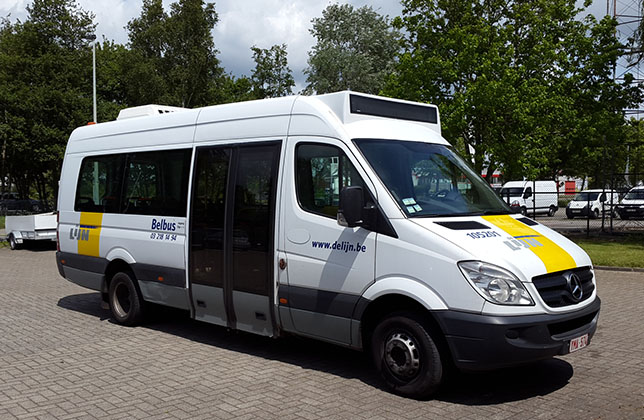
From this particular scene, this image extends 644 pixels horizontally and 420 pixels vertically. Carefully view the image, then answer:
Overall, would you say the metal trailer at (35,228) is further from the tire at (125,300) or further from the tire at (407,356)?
the tire at (407,356)

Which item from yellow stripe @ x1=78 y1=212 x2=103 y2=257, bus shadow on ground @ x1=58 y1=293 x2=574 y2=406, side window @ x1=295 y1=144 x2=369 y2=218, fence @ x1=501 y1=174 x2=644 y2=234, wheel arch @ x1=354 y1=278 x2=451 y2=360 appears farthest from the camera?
fence @ x1=501 y1=174 x2=644 y2=234

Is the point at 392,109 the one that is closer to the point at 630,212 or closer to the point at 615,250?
the point at 615,250

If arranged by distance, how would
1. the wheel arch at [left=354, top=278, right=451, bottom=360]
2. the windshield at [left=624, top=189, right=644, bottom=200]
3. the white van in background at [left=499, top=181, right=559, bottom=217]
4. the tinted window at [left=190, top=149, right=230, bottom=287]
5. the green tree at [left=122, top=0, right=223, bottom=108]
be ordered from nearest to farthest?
1. the wheel arch at [left=354, top=278, right=451, bottom=360]
2. the tinted window at [left=190, top=149, right=230, bottom=287]
3. the windshield at [left=624, top=189, right=644, bottom=200]
4. the white van in background at [left=499, top=181, right=559, bottom=217]
5. the green tree at [left=122, top=0, right=223, bottom=108]

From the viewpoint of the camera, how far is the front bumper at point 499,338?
4.86 m

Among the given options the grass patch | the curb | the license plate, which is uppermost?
the license plate

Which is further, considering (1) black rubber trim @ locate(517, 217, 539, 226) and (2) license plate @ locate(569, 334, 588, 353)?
(1) black rubber trim @ locate(517, 217, 539, 226)

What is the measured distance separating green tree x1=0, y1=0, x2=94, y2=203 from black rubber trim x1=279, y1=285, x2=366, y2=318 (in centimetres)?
3173

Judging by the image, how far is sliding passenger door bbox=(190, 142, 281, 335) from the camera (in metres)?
6.47

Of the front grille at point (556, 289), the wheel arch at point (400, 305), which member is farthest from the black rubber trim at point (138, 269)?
the front grille at point (556, 289)

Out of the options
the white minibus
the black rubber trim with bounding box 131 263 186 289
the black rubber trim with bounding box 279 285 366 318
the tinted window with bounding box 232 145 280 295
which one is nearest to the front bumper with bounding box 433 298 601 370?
the white minibus

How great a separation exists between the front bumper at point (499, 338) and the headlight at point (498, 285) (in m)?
0.13

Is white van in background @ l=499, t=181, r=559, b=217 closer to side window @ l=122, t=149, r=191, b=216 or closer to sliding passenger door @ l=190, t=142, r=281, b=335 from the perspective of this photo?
side window @ l=122, t=149, r=191, b=216

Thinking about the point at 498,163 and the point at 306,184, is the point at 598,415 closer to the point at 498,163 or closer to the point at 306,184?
the point at 306,184

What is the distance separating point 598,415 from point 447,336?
1306 millimetres
